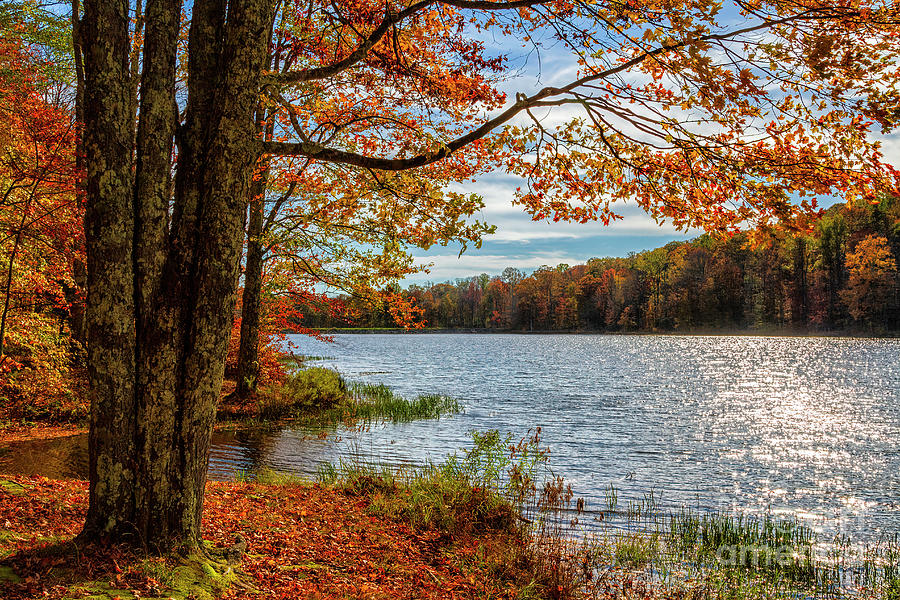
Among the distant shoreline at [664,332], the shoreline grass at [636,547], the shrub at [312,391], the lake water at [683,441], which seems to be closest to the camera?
the shoreline grass at [636,547]

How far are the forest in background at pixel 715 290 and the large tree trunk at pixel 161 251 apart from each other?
1740 inches

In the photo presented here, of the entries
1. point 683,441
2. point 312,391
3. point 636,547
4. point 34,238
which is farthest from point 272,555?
point 683,441

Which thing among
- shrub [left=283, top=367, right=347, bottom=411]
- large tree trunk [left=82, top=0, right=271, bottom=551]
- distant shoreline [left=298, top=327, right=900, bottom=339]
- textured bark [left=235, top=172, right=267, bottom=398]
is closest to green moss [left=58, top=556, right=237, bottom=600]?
large tree trunk [left=82, top=0, right=271, bottom=551]

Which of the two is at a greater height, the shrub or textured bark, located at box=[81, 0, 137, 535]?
textured bark, located at box=[81, 0, 137, 535]

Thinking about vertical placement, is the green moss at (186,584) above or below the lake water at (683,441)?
above

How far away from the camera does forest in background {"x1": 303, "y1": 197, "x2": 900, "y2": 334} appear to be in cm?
7762

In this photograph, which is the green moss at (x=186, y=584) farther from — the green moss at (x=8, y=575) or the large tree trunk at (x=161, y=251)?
the green moss at (x=8, y=575)

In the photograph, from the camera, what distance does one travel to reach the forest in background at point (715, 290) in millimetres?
A: 77625

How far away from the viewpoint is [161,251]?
13.5ft

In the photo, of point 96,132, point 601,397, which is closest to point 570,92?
point 96,132

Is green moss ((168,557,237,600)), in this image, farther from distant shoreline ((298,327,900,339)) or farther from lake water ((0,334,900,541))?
distant shoreline ((298,327,900,339))

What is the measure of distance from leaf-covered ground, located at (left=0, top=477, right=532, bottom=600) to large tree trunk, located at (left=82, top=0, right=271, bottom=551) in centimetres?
34

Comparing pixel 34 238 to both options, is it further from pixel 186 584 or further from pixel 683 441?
pixel 683 441

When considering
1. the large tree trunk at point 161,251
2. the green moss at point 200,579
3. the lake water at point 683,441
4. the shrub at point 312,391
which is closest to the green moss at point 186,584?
the green moss at point 200,579
